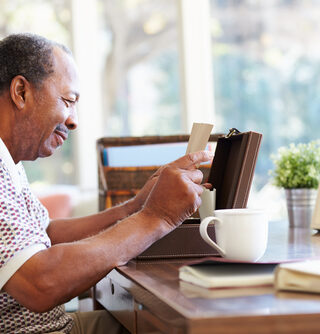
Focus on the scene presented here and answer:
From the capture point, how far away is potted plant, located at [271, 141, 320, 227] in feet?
5.84

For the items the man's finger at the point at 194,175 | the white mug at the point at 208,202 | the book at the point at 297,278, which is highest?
the man's finger at the point at 194,175

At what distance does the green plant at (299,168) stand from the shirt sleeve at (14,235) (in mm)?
843

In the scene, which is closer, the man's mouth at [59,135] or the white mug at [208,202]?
the white mug at [208,202]

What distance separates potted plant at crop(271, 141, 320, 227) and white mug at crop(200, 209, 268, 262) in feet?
2.35

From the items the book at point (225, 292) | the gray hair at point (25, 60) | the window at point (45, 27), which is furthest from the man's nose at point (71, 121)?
the window at point (45, 27)

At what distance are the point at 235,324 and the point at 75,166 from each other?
11.2 feet

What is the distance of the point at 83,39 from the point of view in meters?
3.92

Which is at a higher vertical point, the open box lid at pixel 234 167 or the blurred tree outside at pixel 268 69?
the blurred tree outside at pixel 268 69

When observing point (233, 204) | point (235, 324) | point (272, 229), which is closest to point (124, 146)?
point (272, 229)

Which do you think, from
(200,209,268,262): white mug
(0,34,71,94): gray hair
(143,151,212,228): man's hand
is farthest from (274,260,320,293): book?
(0,34,71,94): gray hair

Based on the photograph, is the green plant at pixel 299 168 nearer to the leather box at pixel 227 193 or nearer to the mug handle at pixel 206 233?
the leather box at pixel 227 193

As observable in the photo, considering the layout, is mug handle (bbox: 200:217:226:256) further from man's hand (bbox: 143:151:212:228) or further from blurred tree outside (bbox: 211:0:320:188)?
blurred tree outside (bbox: 211:0:320:188)

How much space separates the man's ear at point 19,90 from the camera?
1461mm

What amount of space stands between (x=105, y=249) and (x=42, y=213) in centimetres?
64
